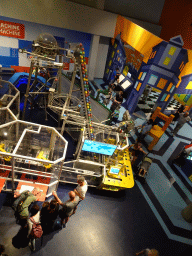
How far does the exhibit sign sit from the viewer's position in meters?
9.49

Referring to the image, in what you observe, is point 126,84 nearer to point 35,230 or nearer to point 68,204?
point 68,204

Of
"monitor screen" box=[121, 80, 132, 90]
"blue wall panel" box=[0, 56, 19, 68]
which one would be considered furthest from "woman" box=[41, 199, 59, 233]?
"blue wall panel" box=[0, 56, 19, 68]

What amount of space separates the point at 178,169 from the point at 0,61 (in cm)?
1189

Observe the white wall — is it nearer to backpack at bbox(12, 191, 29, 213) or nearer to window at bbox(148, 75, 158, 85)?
window at bbox(148, 75, 158, 85)

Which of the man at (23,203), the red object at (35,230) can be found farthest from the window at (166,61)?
the red object at (35,230)

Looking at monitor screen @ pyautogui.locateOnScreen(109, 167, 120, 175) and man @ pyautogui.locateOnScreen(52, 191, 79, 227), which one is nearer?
man @ pyautogui.locateOnScreen(52, 191, 79, 227)

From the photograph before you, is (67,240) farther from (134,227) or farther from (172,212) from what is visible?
(172,212)

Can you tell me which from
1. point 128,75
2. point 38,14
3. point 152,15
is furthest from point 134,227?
point 152,15

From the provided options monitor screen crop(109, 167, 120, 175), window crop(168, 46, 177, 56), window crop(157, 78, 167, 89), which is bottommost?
monitor screen crop(109, 167, 120, 175)

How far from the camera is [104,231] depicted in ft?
16.4

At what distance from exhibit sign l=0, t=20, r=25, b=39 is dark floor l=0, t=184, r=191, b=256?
929cm

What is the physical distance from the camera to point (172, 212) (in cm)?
590

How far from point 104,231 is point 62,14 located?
10842mm

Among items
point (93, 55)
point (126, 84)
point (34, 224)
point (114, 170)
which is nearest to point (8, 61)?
point (93, 55)
